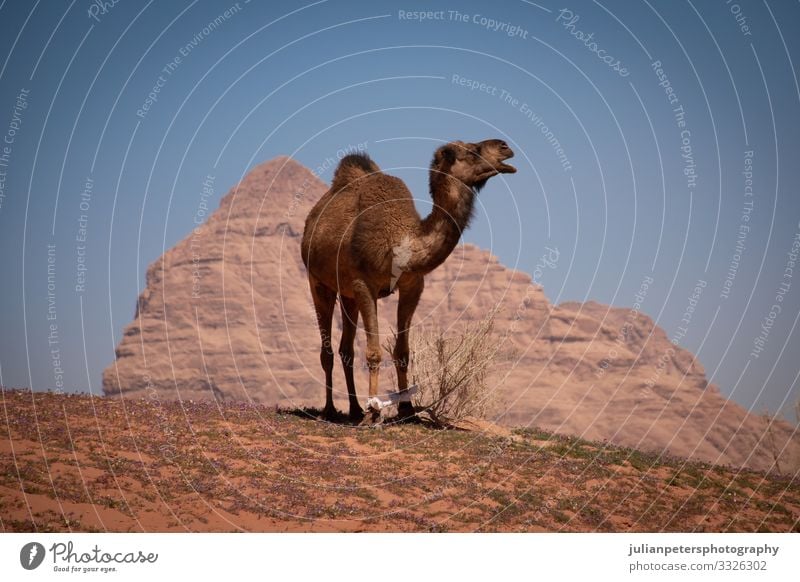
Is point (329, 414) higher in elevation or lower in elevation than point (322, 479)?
higher

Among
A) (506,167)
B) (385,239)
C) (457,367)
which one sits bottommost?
(457,367)

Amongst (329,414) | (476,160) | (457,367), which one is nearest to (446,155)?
(476,160)

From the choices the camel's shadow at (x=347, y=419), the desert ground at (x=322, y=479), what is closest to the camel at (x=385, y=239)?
the camel's shadow at (x=347, y=419)

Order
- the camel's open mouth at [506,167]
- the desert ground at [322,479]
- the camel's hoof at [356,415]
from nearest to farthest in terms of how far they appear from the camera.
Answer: the desert ground at [322,479] < the camel's open mouth at [506,167] < the camel's hoof at [356,415]

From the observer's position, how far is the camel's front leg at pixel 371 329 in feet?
53.2

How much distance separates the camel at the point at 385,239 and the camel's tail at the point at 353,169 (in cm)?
3

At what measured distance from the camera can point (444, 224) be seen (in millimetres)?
15797

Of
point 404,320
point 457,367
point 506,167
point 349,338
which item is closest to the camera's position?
point 506,167

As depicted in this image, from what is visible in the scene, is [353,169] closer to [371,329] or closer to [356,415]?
[371,329]

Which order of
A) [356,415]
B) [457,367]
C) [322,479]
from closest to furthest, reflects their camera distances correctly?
[322,479], [356,415], [457,367]

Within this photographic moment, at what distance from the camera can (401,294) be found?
1686 cm

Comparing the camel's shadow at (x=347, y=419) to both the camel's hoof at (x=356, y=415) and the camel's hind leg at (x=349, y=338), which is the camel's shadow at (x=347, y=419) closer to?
the camel's hoof at (x=356, y=415)

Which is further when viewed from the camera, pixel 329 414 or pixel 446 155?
pixel 329 414

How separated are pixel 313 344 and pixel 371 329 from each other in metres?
111
